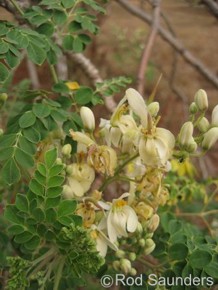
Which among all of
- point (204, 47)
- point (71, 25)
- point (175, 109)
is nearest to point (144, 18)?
point (71, 25)

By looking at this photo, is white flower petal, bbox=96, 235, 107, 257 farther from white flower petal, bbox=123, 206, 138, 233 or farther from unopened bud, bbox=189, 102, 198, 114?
unopened bud, bbox=189, 102, 198, 114

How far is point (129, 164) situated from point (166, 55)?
3.19 metres

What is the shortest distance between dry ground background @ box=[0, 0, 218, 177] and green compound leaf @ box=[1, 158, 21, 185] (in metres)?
2.42

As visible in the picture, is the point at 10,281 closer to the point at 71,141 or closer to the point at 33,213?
the point at 33,213

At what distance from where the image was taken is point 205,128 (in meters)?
0.75

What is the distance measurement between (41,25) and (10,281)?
43cm

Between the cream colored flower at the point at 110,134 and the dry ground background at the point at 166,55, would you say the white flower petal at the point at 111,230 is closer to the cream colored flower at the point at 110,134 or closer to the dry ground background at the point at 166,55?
the cream colored flower at the point at 110,134

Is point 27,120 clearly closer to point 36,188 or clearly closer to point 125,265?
point 36,188

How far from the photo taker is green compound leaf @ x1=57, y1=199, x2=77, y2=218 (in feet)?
2.34

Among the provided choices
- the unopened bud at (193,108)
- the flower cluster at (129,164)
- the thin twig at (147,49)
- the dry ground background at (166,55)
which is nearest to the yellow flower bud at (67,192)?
the flower cluster at (129,164)

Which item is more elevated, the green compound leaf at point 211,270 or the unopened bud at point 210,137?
the unopened bud at point 210,137

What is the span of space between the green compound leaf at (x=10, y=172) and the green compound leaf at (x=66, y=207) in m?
0.07

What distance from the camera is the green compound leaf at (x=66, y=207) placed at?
0.71 m

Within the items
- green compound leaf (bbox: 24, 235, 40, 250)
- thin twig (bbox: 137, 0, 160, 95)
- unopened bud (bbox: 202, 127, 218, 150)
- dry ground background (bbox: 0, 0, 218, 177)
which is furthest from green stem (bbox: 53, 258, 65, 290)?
dry ground background (bbox: 0, 0, 218, 177)
